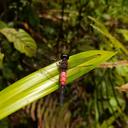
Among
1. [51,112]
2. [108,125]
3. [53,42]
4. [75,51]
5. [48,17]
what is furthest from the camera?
[48,17]

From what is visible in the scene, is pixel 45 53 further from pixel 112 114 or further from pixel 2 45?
pixel 112 114

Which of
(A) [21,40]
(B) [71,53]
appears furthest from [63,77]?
(B) [71,53]

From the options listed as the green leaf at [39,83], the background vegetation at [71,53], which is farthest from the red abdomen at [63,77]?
the background vegetation at [71,53]

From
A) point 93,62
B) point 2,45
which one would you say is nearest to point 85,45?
point 2,45

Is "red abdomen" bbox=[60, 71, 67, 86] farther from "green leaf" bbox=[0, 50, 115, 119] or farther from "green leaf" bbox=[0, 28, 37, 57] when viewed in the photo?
"green leaf" bbox=[0, 28, 37, 57]

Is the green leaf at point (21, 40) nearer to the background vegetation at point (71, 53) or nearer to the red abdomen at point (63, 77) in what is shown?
the background vegetation at point (71, 53)

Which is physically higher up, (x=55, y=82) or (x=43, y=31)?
(x=43, y=31)

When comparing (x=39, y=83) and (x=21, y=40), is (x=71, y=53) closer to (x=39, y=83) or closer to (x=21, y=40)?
(x=21, y=40)
